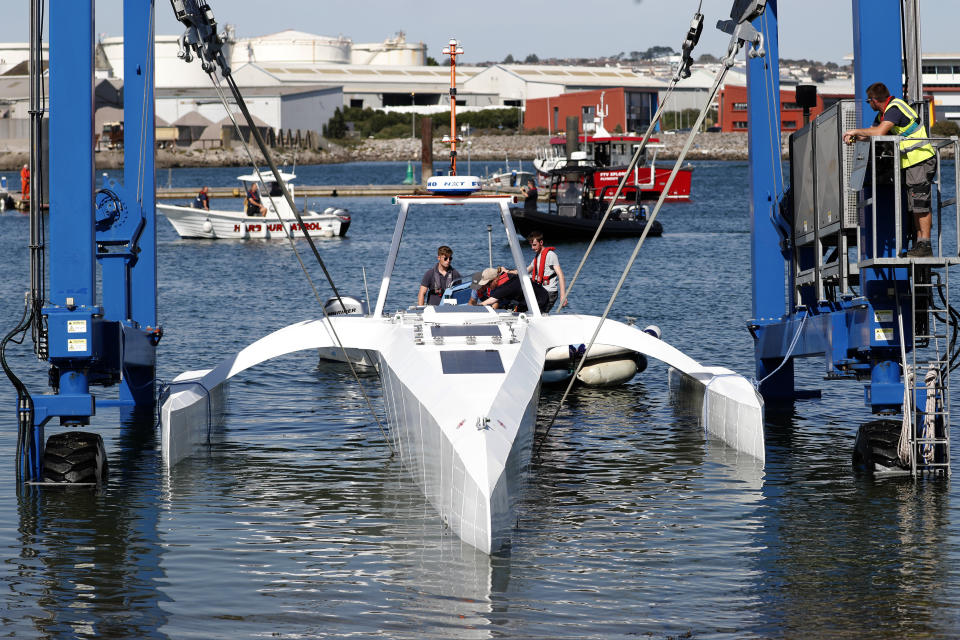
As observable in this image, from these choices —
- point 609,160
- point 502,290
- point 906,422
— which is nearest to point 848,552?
point 906,422

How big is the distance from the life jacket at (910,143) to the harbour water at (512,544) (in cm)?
272

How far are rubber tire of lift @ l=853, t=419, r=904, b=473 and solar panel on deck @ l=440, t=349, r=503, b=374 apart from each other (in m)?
3.41

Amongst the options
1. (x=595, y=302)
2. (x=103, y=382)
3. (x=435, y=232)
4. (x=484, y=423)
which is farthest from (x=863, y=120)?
(x=435, y=232)

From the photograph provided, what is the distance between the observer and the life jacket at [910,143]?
10.5 metres

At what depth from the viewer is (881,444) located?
1147 cm

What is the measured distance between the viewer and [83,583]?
8.93 m

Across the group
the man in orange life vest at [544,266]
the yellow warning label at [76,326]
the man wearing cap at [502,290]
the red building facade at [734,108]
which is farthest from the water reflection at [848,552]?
the red building facade at [734,108]

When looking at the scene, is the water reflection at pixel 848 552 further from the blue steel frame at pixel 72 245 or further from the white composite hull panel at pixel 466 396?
the blue steel frame at pixel 72 245

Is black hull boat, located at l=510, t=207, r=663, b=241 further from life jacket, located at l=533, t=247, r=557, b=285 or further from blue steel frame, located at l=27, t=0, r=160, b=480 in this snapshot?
blue steel frame, located at l=27, t=0, r=160, b=480

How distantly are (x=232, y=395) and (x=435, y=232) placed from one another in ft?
121

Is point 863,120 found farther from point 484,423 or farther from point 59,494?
point 59,494

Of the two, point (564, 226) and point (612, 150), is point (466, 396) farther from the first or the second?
point (612, 150)

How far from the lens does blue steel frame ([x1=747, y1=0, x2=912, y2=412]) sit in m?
10.9

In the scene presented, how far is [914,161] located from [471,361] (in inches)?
151
